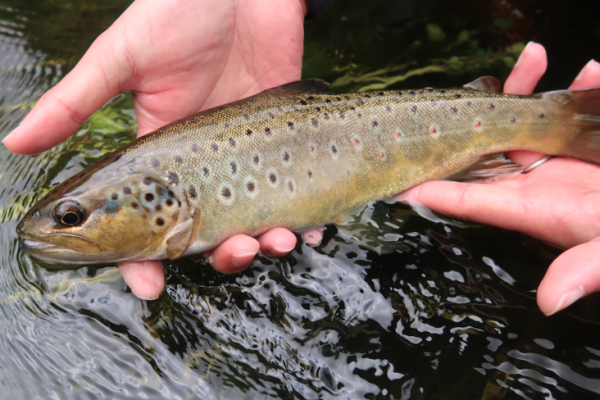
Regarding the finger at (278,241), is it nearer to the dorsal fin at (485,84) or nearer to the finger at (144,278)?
the finger at (144,278)

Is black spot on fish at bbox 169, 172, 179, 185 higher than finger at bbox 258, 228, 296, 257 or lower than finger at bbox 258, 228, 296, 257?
higher

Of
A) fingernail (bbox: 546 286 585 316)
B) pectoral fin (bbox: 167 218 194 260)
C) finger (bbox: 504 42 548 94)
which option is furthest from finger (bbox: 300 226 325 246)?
finger (bbox: 504 42 548 94)

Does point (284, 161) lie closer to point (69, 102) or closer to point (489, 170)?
point (69, 102)

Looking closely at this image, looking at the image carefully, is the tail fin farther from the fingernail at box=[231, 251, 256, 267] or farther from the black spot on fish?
the black spot on fish

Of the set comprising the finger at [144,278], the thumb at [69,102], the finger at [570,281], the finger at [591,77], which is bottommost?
the finger at [144,278]

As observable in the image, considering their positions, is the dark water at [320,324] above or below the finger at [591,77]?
below

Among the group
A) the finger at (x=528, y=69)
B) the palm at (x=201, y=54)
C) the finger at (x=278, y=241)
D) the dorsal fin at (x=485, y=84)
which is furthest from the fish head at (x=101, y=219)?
the finger at (x=528, y=69)
